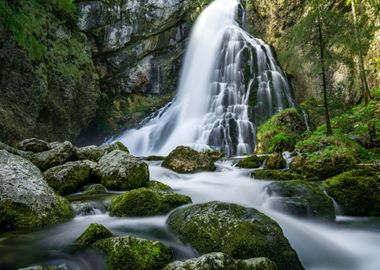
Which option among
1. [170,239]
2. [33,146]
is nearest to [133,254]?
[170,239]

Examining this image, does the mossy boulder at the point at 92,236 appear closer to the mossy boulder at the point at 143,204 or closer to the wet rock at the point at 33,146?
the mossy boulder at the point at 143,204

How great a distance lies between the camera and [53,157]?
30.6ft

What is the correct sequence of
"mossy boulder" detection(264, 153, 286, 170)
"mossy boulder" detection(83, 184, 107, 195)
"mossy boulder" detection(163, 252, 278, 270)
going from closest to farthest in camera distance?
"mossy boulder" detection(163, 252, 278, 270)
"mossy boulder" detection(83, 184, 107, 195)
"mossy boulder" detection(264, 153, 286, 170)

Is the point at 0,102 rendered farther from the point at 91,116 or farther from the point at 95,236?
the point at 95,236

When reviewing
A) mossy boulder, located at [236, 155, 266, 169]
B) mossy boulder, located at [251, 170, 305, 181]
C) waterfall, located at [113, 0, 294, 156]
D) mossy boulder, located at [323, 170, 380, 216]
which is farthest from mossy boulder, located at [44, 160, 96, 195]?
waterfall, located at [113, 0, 294, 156]

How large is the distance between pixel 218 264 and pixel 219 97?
18.1 meters

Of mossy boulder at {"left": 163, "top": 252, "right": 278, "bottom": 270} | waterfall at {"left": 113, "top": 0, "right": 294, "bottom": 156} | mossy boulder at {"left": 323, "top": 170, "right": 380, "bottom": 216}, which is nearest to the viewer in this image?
mossy boulder at {"left": 163, "top": 252, "right": 278, "bottom": 270}

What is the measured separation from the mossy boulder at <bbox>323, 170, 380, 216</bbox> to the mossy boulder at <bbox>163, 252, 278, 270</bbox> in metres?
3.90

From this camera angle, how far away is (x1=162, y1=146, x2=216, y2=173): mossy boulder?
1108 centimetres

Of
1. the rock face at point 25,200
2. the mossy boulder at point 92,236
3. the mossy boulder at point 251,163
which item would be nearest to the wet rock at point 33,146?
the rock face at point 25,200

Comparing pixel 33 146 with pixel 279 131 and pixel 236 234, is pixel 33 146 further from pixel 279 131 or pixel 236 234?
pixel 279 131

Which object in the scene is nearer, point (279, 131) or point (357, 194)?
point (357, 194)

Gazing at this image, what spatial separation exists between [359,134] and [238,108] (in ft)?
27.9

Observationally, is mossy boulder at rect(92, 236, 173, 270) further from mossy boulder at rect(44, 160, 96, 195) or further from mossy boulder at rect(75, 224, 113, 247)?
mossy boulder at rect(44, 160, 96, 195)
